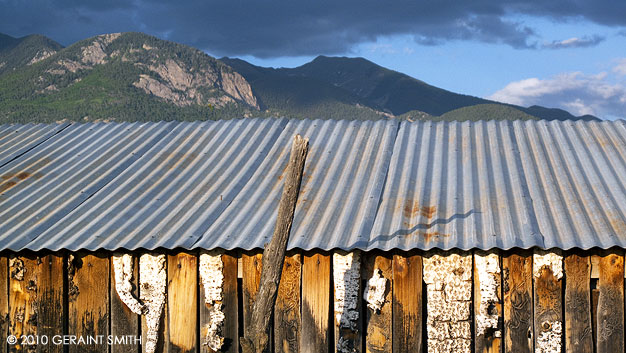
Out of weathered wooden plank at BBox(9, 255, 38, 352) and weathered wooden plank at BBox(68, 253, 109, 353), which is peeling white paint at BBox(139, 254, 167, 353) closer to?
weathered wooden plank at BBox(68, 253, 109, 353)

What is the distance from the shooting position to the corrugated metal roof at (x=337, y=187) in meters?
7.13

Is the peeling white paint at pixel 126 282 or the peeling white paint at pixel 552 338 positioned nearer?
→ the peeling white paint at pixel 552 338

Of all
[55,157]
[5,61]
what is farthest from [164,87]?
[55,157]

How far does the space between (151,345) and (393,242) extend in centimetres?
304

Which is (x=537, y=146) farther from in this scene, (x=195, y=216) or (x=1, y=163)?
(x=1, y=163)

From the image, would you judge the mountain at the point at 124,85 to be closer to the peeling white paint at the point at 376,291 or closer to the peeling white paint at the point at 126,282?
the peeling white paint at the point at 126,282

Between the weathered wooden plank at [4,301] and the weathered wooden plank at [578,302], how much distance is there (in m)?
6.36

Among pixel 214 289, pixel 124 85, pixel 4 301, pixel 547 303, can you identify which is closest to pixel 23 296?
pixel 4 301

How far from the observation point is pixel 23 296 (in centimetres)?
788

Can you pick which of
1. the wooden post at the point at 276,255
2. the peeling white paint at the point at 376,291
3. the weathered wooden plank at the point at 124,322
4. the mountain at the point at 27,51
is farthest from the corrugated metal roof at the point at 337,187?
the mountain at the point at 27,51

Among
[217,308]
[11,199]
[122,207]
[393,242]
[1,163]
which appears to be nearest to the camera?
[393,242]

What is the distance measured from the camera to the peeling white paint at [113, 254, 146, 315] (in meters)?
7.57

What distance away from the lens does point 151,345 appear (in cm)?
757

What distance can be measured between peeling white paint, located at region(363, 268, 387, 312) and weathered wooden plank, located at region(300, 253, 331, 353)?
1.44ft
